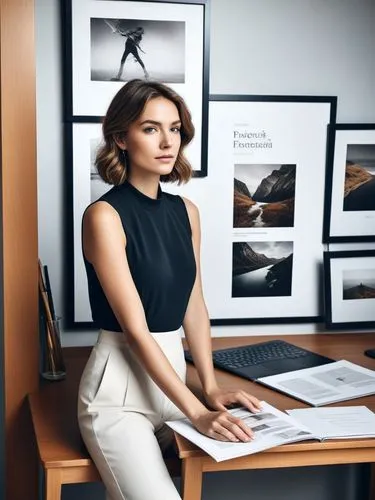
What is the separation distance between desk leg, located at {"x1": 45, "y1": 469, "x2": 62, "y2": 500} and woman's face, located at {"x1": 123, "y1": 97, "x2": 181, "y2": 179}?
70 cm

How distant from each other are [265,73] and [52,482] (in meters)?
1.38

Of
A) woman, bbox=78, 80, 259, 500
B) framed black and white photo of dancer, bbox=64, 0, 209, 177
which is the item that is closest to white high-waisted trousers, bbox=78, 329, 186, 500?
woman, bbox=78, 80, 259, 500

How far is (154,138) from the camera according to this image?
72.7 inches

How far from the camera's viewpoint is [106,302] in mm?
1839

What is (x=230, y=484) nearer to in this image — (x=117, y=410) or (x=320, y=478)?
(x=320, y=478)

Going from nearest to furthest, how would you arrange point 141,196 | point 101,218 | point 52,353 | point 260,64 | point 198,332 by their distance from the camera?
point 101,218 → point 141,196 → point 198,332 → point 52,353 → point 260,64

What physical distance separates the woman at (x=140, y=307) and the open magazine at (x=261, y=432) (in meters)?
0.02

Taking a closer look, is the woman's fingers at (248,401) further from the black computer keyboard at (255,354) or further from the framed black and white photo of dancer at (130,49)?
the framed black and white photo of dancer at (130,49)

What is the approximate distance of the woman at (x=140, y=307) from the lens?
5.63 feet

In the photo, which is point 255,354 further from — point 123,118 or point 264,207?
point 123,118

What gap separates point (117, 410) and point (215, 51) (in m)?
1.17

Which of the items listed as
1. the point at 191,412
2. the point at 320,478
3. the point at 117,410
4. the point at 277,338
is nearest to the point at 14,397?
the point at 117,410

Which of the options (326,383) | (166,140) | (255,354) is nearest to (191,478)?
(326,383)

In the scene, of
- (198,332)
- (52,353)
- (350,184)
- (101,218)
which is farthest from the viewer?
(350,184)
